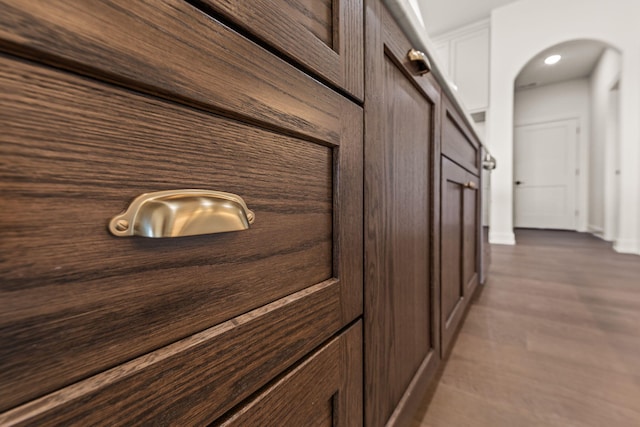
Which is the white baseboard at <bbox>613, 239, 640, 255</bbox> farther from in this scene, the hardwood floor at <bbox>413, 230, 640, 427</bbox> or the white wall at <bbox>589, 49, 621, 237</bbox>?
the hardwood floor at <bbox>413, 230, 640, 427</bbox>

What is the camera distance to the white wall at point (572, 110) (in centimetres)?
433

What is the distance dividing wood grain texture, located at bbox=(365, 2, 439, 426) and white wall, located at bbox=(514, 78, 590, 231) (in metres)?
5.21

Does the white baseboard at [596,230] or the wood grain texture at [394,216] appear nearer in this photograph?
the wood grain texture at [394,216]

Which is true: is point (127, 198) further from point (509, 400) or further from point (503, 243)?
point (503, 243)

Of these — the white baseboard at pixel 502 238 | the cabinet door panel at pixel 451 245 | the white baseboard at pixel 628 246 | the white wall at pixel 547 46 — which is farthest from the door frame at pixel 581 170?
the cabinet door panel at pixel 451 245

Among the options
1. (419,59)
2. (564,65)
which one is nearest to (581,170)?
(564,65)

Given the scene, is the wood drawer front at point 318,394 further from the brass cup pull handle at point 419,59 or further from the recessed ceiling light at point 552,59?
the recessed ceiling light at point 552,59

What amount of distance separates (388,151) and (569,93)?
5747mm

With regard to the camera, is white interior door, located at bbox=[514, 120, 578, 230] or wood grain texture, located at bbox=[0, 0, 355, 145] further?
white interior door, located at bbox=[514, 120, 578, 230]

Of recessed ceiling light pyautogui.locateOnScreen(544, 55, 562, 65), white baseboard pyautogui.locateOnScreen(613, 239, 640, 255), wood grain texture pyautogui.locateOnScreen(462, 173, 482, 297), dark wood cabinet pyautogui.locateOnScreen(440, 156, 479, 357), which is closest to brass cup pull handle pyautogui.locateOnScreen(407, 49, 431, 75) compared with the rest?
dark wood cabinet pyautogui.locateOnScreen(440, 156, 479, 357)

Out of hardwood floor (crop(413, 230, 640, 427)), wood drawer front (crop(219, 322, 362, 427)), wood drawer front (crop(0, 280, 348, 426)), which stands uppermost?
wood drawer front (crop(0, 280, 348, 426))

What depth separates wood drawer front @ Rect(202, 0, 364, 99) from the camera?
0.78 ft

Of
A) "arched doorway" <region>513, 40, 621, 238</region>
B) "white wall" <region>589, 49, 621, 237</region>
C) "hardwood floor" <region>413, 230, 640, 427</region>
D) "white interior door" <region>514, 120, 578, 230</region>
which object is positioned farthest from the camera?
"white interior door" <region>514, 120, 578, 230</region>

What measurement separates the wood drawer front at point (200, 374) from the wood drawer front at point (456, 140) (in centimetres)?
68
